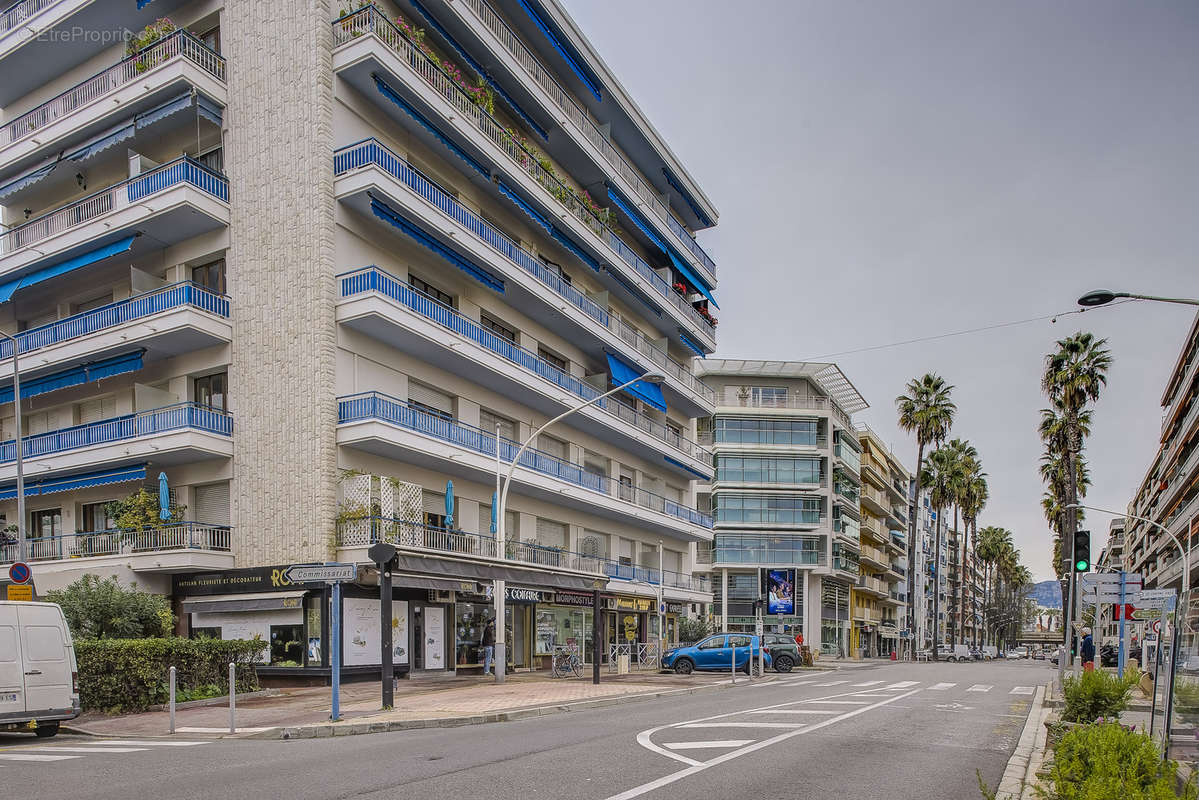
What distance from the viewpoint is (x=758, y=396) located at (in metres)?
65.3

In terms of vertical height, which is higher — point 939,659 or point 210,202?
point 210,202

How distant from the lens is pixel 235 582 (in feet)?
84.5

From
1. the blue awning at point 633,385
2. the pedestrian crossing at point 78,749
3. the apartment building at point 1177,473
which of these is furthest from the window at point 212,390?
the apartment building at point 1177,473

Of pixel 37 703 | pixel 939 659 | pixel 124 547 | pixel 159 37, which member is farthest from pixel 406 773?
pixel 939 659

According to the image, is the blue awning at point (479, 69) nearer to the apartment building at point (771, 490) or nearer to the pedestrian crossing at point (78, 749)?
the pedestrian crossing at point (78, 749)

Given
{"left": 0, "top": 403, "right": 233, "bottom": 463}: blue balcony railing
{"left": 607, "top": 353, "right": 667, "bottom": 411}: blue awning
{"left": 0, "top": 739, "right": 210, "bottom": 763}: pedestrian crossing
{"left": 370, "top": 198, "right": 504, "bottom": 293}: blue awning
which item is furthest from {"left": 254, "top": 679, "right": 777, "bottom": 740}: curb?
{"left": 607, "top": 353, "right": 667, "bottom": 411}: blue awning

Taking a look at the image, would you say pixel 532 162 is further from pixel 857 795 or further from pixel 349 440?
pixel 857 795

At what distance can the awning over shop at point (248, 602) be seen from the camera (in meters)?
24.6

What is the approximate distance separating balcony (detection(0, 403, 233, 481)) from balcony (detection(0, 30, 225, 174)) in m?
9.08

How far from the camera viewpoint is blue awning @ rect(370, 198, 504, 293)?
87.6 feet

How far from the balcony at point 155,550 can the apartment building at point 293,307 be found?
0.32ft

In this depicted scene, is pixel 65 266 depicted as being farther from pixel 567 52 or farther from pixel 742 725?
pixel 742 725

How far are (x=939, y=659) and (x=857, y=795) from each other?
237 feet

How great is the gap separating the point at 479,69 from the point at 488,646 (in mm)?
18742
